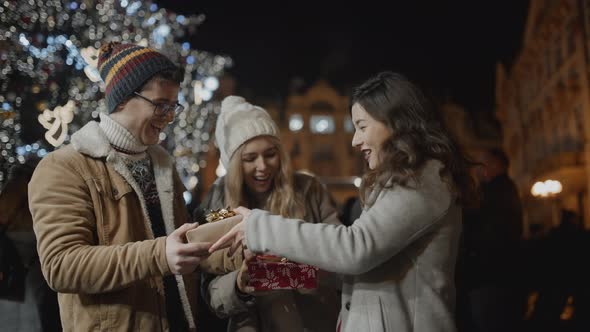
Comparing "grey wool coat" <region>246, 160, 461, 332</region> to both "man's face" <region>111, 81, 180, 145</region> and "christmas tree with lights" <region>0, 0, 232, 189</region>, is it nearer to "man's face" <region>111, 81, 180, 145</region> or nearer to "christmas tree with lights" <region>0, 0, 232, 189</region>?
"man's face" <region>111, 81, 180, 145</region>

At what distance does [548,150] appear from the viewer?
24078 mm

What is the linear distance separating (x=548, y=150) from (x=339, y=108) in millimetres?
26588

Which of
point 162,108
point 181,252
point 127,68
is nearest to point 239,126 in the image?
point 162,108

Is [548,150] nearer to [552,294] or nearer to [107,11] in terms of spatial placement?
[552,294]

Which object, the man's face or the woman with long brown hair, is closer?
the woman with long brown hair

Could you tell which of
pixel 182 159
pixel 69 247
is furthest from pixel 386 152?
pixel 182 159

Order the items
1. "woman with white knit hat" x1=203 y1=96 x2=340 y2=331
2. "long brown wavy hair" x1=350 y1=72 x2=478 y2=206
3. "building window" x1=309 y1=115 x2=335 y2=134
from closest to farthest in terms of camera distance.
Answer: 1. "long brown wavy hair" x1=350 y1=72 x2=478 y2=206
2. "woman with white knit hat" x1=203 y1=96 x2=340 y2=331
3. "building window" x1=309 y1=115 x2=335 y2=134

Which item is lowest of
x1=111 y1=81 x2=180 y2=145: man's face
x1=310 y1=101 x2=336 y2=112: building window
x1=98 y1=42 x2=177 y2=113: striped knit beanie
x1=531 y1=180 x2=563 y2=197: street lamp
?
x1=531 y1=180 x2=563 y2=197: street lamp

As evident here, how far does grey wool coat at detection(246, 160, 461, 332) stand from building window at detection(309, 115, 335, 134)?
4554 centimetres

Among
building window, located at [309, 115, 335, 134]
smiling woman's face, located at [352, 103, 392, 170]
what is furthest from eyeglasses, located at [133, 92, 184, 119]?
building window, located at [309, 115, 335, 134]

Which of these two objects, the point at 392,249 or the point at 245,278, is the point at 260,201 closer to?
the point at 245,278

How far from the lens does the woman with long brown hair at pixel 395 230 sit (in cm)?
225

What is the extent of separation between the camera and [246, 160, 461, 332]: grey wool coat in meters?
2.24

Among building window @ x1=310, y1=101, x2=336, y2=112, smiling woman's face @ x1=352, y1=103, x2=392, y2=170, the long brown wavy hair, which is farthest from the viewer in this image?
building window @ x1=310, y1=101, x2=336, y2=112
